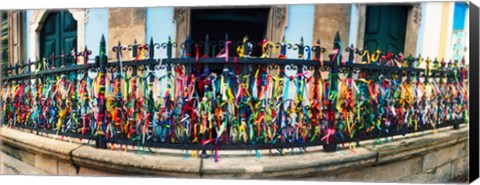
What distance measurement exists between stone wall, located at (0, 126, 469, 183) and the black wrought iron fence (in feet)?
0.41

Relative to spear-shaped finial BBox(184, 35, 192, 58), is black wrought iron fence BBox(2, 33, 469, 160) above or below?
below

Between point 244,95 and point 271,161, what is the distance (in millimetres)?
736

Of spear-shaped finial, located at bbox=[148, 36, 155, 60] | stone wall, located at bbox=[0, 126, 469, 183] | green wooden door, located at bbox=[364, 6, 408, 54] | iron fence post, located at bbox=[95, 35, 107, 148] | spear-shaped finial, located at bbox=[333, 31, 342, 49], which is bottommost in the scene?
stone wall, located at bbox=[0, 126, 469, 183]

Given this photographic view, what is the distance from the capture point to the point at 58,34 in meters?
3.13

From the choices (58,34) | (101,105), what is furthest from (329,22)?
(58,34)

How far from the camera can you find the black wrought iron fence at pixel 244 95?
2.77 metres

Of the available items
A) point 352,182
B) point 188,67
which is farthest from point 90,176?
point 352,182

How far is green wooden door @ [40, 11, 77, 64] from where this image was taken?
10.1 ft

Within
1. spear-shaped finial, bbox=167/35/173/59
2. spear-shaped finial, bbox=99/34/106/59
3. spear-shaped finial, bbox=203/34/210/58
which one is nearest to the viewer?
spear-shaped finial, bbox=203/34/210/58

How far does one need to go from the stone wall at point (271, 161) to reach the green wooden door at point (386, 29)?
106 centimetres

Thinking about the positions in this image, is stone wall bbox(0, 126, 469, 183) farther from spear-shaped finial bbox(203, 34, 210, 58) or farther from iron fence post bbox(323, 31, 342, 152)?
spear-shaped finial bbox(203, 34, 210, 58)

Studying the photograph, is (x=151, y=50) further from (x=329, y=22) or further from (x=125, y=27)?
(x=329, y=22)

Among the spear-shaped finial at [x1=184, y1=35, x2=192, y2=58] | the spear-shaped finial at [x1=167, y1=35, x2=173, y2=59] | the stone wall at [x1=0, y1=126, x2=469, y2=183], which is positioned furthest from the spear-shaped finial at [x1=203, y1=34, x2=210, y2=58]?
the stone wall at [x1=0, y1=126, x2=469, y2=183]

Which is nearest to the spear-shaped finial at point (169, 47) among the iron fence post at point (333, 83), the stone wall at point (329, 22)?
the stone wall at point (329, 22)
